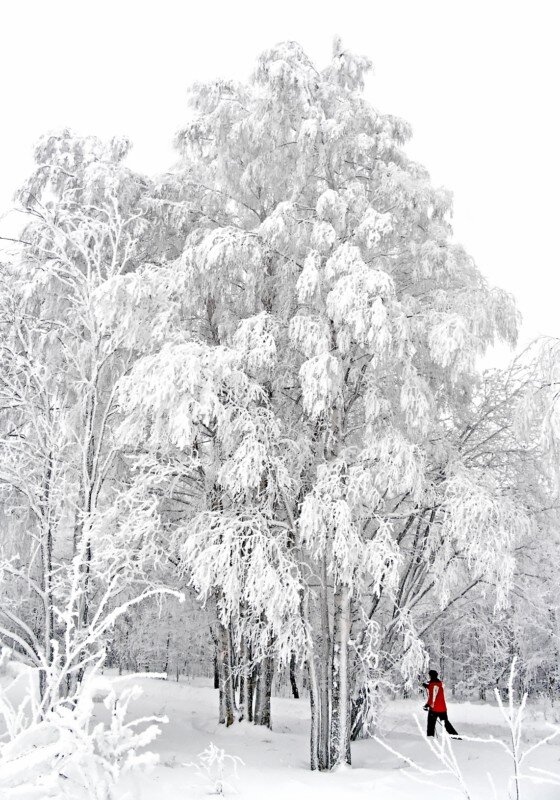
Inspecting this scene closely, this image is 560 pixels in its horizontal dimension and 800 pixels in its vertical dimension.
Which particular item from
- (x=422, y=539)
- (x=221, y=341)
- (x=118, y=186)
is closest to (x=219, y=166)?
(x=118, y=186)

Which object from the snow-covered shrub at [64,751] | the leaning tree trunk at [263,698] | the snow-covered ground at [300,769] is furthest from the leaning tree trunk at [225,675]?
the snow-covered shrub at [64,751]

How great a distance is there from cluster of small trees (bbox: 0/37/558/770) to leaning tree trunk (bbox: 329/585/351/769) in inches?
1.2

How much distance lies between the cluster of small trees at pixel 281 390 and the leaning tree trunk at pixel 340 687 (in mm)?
30

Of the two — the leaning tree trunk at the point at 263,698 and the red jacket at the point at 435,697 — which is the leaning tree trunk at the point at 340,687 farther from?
the leaning tree trunk at the point at 263,698

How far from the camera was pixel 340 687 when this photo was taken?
7.39 meters

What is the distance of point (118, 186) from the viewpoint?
877cm

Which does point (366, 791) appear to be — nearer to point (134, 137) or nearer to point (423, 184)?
point (423, 184)

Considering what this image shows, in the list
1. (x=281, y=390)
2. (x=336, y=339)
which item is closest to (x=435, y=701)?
(x=281, y=390)

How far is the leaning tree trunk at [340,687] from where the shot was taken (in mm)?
7250

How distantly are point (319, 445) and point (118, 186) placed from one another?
4.83m

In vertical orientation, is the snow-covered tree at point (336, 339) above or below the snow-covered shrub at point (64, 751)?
above

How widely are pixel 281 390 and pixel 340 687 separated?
3994mm

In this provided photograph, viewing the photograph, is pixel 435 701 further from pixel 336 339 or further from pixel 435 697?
pixel 336 339

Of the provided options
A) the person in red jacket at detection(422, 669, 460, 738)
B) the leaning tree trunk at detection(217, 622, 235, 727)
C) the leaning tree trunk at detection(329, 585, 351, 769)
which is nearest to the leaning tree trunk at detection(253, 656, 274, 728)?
the leaning tree trunk at detection(217, 622, 235, 727)
